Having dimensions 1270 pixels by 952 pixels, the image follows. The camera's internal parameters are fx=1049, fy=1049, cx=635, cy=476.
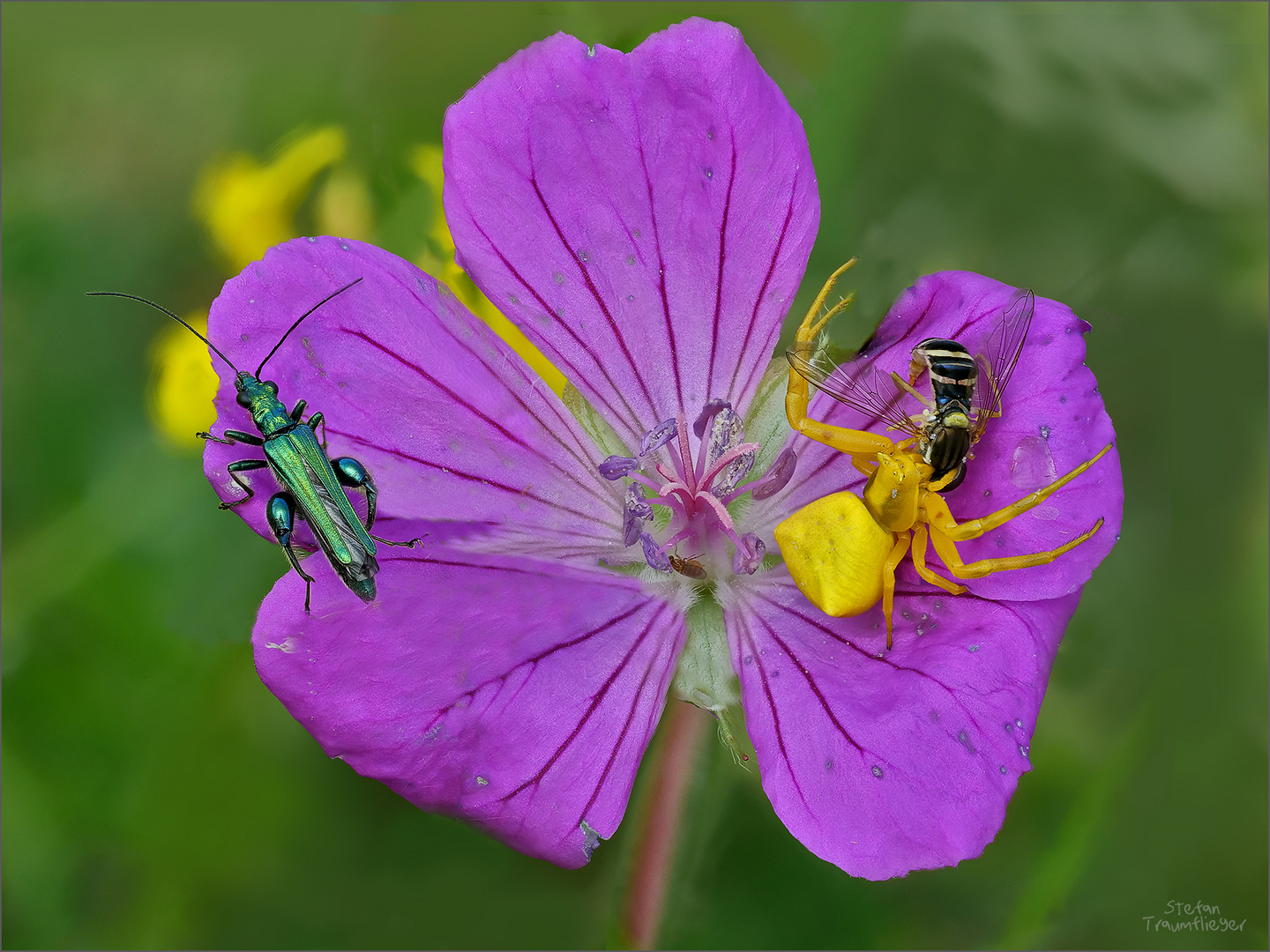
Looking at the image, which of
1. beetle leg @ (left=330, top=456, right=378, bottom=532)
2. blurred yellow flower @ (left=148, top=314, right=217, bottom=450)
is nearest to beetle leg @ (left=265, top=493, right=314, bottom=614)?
beetle leg @ (left=330, top=456, right=378, bottom=532)

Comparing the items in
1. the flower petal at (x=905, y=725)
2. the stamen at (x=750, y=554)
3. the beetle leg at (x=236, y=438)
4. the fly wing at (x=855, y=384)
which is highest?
the beetle leg at (x=236, y=438)

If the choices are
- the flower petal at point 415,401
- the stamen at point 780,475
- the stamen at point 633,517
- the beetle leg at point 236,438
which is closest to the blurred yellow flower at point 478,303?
the flower petal at point 415,401

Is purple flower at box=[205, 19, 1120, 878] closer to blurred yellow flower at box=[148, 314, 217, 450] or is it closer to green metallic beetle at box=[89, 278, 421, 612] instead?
green metallic beetle at box=[89, 278, 421, 612]

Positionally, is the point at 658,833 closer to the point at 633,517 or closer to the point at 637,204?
the point at 633,517

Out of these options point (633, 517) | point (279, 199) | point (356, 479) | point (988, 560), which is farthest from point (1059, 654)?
point (279, 199)

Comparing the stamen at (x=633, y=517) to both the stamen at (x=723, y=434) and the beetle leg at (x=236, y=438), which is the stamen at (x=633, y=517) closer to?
the stamen at (x=723, y=434)

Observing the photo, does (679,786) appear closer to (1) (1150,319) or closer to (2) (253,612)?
(2) (253,612)

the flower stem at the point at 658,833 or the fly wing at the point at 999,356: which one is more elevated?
the fly wing at the point at 999,356

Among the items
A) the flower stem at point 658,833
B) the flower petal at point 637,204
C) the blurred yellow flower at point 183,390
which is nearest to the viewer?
the flower petal at point 637,204
